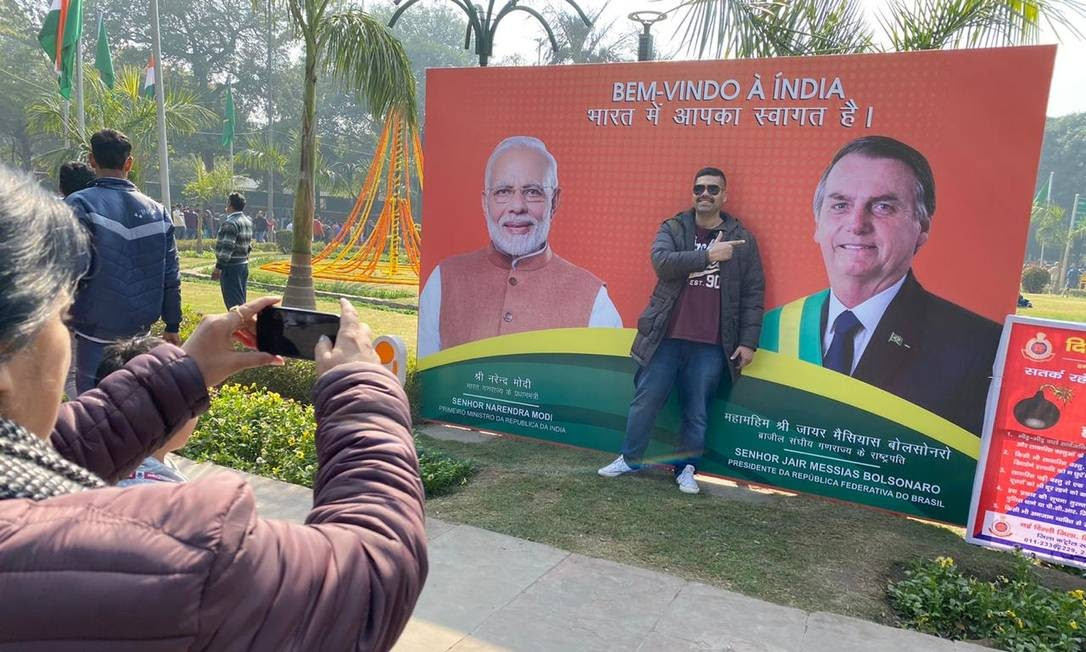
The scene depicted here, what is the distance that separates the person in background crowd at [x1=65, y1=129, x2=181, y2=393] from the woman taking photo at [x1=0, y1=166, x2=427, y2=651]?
3886 millimetres

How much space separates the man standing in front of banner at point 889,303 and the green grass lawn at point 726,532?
821 millimetres

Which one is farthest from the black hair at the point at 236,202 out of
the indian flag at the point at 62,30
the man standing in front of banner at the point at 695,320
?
the man standing in front of banner at the point at 695,320

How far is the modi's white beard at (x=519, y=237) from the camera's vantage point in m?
5.96

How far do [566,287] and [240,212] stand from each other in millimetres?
6388

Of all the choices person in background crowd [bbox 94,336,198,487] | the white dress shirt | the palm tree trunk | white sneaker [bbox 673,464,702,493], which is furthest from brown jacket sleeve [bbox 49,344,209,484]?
the palm tree trunk

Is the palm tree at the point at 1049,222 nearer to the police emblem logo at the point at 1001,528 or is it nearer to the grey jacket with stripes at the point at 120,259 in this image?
the police emblem logo at the point at 1001,528

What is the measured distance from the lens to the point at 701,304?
517cm

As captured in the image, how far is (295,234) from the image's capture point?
10609mm

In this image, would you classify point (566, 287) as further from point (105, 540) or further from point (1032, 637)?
point (105, 540)

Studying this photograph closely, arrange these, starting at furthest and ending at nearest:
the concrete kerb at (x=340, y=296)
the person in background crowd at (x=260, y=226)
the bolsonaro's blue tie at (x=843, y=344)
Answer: the person in background crowd at (x=260, y=226) → the concrete kerb at (x=340, y=296) → the bolsonaro's blue tie at (x=843, y=344)

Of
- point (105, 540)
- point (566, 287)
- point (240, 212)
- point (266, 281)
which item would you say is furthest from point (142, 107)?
point (105, 540)

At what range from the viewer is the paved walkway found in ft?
10.5

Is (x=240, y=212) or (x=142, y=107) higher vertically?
(x=142, y=107)

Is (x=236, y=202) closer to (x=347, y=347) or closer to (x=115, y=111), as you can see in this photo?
(x=347, y=347)
